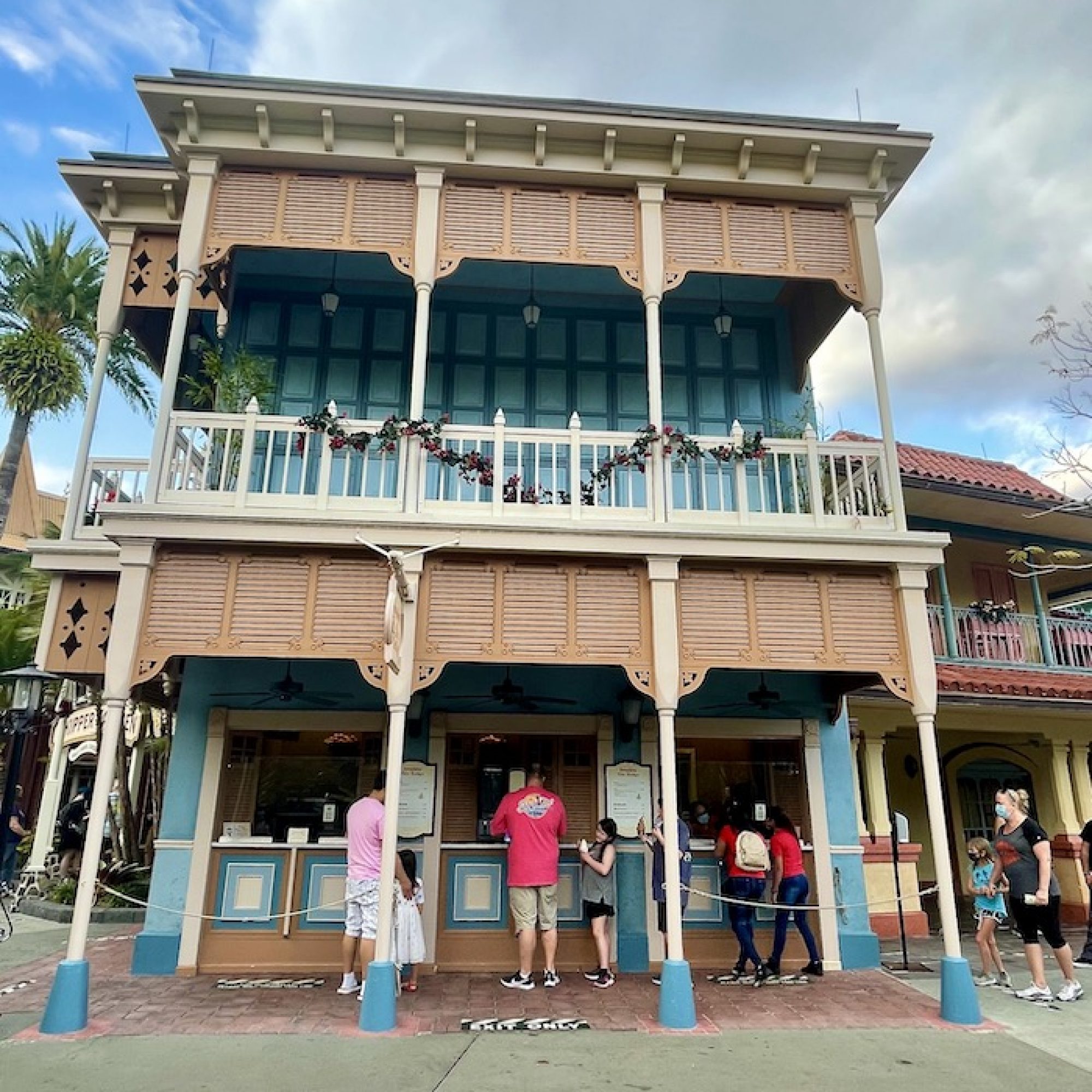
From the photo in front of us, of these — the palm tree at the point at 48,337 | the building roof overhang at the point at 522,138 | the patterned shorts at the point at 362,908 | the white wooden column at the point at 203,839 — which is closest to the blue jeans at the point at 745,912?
the patterned shorts at the point at 362,908

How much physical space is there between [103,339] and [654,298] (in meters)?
5.94

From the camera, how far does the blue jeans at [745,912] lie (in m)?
7.65

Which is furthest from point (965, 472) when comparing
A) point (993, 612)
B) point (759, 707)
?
point (759, 707)

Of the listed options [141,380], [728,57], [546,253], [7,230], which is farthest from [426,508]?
[7,230]

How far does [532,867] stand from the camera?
727 centimetres

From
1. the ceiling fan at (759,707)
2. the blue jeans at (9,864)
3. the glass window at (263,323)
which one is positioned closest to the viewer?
the ceiling fan at (759,707)

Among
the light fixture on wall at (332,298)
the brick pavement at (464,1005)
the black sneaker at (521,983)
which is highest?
the light fixture on wall at (332,298)

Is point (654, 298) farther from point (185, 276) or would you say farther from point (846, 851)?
point (846, 851)

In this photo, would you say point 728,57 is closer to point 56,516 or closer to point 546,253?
point 546,253

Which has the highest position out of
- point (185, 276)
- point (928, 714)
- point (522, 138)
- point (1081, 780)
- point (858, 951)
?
point (522, 138)

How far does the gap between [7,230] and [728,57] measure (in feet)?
57.8

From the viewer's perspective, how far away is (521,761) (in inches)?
348

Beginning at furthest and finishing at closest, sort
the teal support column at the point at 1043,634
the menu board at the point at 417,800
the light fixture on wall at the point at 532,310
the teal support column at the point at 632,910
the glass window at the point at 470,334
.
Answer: the teal support column at the point at 1043,634 → the glass window at the point at 470,334 → the light fixture on wall at the point at 532,310 → the menu board at the point at 417,800 → the teal support column at the point at 632,910

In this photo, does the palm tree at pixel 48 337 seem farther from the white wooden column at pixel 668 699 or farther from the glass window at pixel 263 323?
the white wooden column at pixel 668 699
